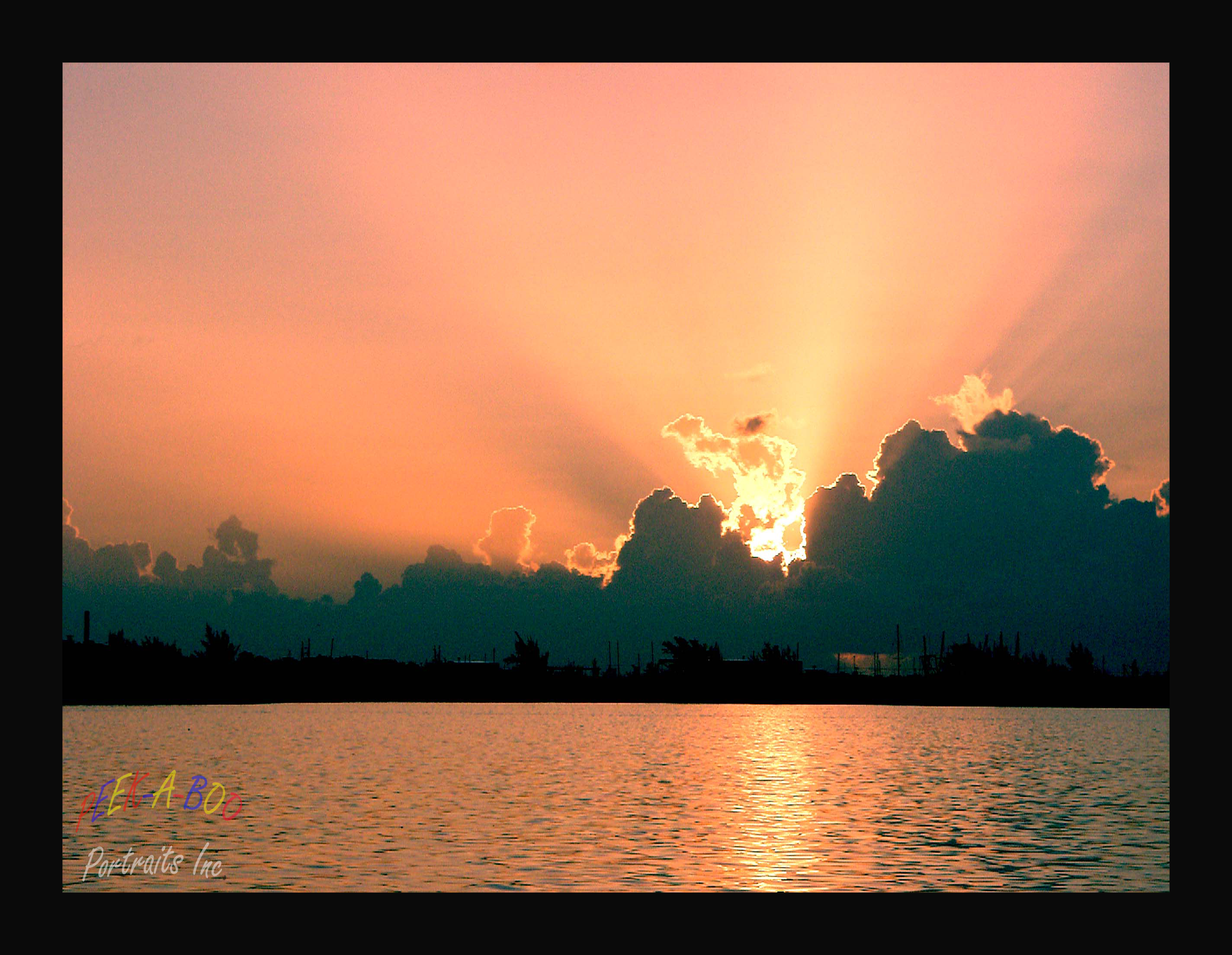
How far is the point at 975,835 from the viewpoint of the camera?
45.8 meters

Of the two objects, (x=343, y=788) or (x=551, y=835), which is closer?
(x=551, y=835)

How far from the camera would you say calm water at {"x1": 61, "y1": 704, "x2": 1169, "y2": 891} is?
3669cm

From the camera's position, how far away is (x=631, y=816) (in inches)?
2000

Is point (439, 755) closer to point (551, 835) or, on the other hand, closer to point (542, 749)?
point (542, 749)

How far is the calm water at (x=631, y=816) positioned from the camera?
120 ft

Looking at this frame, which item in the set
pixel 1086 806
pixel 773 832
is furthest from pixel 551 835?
pixel 1086 806
